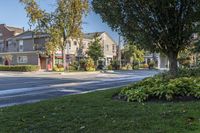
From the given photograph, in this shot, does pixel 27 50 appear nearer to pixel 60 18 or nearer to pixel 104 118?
pixel 60 18

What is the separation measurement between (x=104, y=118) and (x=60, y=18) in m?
41.6

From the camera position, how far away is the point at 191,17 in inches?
541

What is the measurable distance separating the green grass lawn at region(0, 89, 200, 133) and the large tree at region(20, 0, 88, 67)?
3906 centimetres

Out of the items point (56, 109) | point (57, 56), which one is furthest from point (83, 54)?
point (56, 109)

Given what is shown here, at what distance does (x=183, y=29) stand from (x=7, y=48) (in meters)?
59.4

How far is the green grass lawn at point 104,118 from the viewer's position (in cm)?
686

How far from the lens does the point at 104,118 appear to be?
7879 millimetres

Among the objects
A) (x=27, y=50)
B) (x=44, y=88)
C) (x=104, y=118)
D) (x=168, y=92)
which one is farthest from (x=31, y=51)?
(x=104, y=118)

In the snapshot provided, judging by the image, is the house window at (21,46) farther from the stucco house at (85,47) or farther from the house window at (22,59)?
the stucco house at (85,47)

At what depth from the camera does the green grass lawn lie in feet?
22.5

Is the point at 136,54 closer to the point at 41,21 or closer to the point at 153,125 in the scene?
the point at 41,21

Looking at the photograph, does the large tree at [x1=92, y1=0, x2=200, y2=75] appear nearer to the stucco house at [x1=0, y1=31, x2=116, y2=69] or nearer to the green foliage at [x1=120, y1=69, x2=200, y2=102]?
the green foliage at [x1=120, y1=69, x2=200, y2=102]

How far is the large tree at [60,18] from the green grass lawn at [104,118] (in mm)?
39063

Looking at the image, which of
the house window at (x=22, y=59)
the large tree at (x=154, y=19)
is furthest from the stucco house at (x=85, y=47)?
the large tree at (x=154, y=19)
